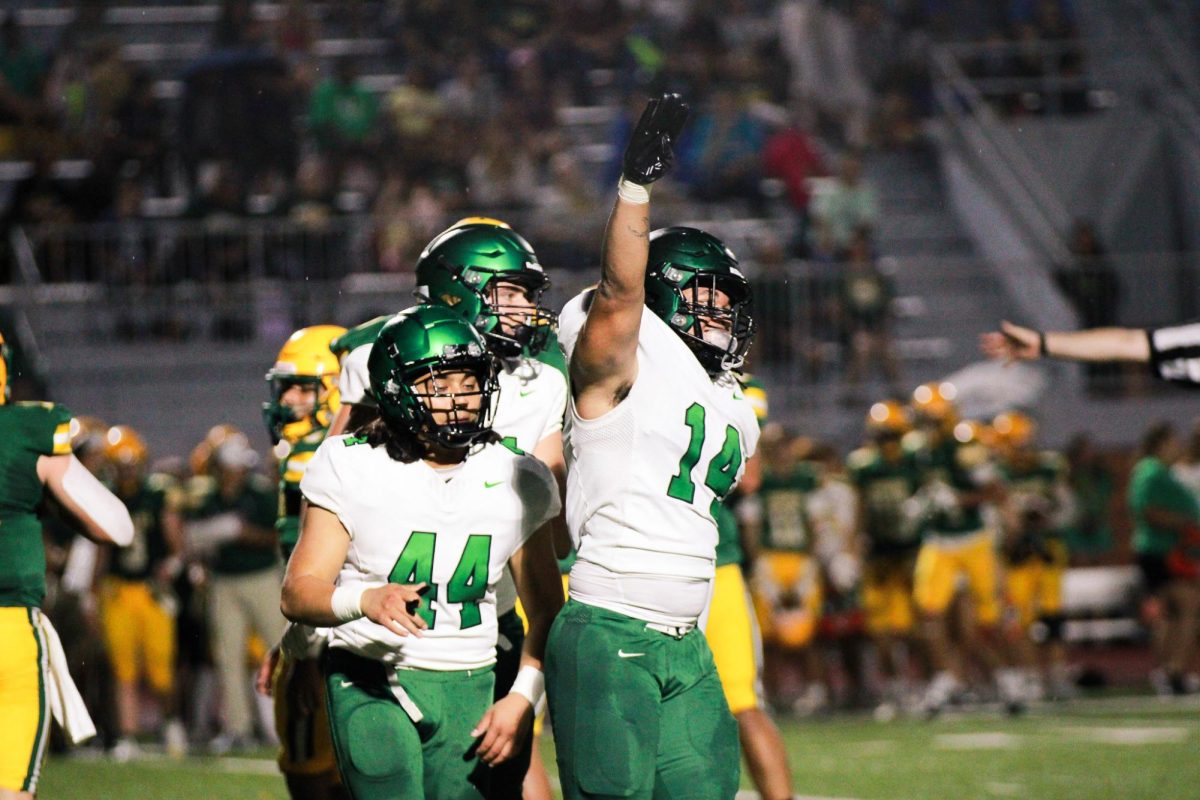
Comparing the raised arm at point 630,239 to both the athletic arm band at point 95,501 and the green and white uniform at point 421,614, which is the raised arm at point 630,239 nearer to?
the green and white uniform at point 421,614

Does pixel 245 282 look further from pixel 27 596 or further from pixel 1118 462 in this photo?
pixel 27 596

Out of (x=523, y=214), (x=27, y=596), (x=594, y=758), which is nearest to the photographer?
(x=594, y=758)

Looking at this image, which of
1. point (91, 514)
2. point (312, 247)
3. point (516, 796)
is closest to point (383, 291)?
point (312, 247)

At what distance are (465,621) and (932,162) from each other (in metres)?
13.4

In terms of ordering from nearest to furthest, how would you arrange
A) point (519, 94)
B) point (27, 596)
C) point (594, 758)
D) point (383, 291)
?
1. point (594, 758)
2. point (27, 596)
3. point (383, 291)
4. point (519, 94)

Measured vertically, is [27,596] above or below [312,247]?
below

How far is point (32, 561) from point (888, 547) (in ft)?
25.5

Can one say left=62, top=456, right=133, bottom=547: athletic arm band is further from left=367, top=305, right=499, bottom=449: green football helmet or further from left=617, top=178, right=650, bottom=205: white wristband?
left=617, top=178, right=650, bottom=205: white wristband

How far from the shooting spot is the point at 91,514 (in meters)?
4.52

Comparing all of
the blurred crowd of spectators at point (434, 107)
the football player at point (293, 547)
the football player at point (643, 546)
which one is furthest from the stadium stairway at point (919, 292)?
the football player at point (643, 546)

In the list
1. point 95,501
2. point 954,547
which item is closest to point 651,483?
point 95,501

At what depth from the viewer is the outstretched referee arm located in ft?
15.3

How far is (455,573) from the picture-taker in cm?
373

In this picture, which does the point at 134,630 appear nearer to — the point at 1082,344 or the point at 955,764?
the point at 955,764
